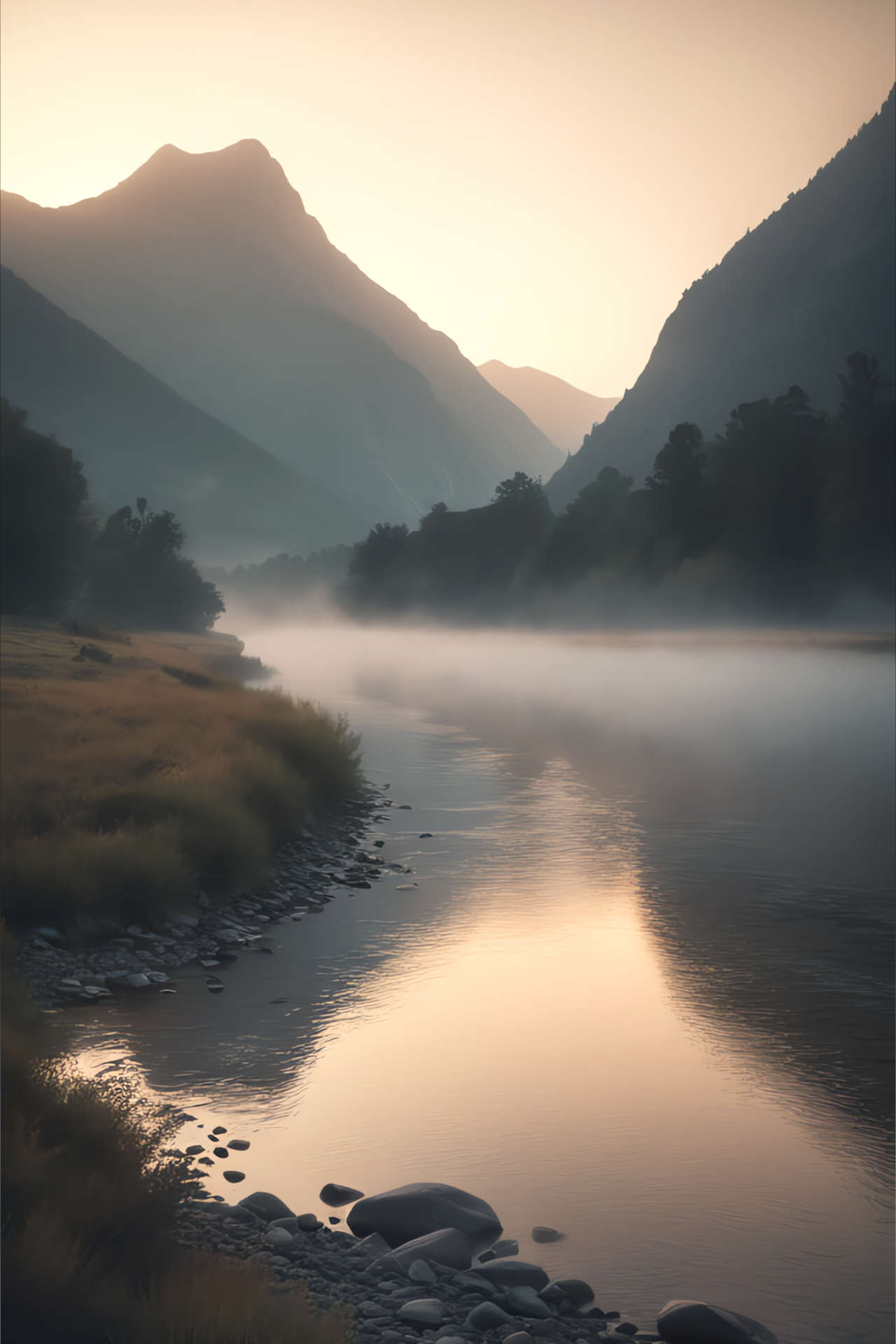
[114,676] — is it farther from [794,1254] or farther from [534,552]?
[534,552]

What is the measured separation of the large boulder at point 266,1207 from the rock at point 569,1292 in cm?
191

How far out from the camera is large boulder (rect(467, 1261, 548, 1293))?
7.61 m

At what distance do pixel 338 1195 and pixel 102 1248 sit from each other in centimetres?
304

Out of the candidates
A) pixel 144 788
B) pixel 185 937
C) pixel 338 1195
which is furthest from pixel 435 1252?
pixel 144 788

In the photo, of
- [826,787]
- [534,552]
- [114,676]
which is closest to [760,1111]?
[826,787]

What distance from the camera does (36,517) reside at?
68750 millimetres

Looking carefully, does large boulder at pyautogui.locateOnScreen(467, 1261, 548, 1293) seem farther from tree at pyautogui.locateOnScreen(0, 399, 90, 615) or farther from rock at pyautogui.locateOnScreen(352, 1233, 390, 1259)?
tree at pyautogui.locateOnScreen(0, 399, 90, 615)

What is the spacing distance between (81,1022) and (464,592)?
169935 mm

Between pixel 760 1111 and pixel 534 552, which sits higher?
pixel 534 552

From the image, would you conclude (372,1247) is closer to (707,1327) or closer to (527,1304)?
(527,1304)

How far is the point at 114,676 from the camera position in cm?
4206

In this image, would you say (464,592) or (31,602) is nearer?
(31,602)

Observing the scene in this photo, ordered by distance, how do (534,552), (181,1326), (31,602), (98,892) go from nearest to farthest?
1. (181,1326)
2. (98,892)
3. (31,602)
4. (534,552)

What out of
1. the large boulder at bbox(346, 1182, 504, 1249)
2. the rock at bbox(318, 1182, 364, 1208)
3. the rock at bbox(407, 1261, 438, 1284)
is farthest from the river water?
the rock at bbox(407, 1261, 438, 1284)
